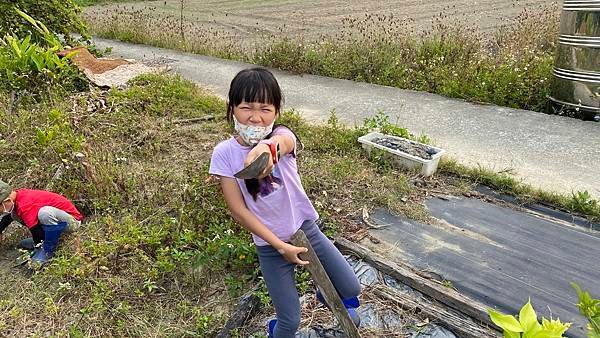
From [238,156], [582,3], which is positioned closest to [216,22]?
[582,3]

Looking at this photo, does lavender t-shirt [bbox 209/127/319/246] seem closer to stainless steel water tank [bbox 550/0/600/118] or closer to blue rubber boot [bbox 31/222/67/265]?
blue rubber boot [bbox 31/222/67/265]

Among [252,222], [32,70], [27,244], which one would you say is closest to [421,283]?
[252,222]

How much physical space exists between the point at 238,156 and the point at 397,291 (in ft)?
4.10

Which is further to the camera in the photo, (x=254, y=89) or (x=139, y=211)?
(x=139, y=211)

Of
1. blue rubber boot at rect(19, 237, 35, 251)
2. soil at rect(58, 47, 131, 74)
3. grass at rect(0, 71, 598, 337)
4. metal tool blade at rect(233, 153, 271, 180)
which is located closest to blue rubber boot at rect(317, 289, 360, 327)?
grass at rect(0, 71, 598, 337)

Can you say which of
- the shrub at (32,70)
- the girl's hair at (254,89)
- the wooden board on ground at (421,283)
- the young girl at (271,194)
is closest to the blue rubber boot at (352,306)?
the young girl at (271,194)

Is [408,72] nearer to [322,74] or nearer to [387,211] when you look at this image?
[322,74]

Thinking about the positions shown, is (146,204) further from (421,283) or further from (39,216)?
(421,283)

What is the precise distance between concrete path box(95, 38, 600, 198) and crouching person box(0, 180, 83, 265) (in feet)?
9.34

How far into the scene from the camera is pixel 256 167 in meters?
1.73

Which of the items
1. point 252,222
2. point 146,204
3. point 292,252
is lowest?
point 146,204

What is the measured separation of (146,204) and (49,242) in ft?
2.22

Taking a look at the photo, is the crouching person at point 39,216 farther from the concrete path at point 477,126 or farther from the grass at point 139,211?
the concrete path at point 477,126

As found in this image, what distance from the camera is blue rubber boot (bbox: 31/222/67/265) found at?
3.21m
